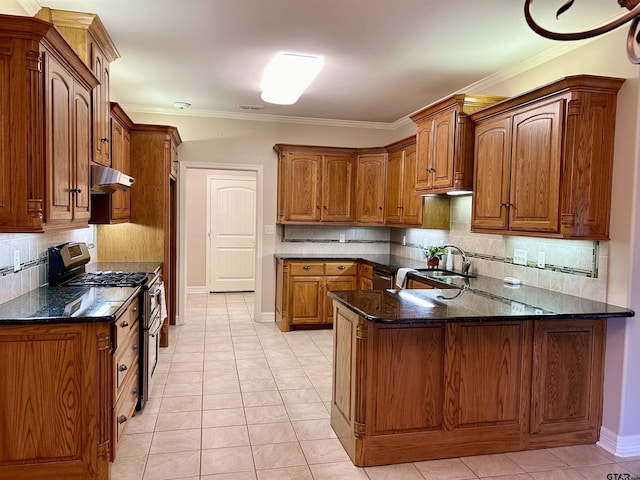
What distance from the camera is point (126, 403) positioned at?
9.02 feet

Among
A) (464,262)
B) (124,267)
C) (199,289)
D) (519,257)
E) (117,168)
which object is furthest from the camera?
(199,289)

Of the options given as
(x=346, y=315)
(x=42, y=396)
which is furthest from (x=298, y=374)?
(x=42, y=396)

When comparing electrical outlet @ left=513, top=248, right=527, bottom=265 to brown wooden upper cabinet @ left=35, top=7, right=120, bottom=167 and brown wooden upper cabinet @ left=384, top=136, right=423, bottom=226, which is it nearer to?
brown wooden upper cabinet @ left=384, top=136, right=423, bottom=226

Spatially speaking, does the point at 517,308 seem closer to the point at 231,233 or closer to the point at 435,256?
the point at 435,256

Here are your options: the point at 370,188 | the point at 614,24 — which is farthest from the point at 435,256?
the point at 614,24

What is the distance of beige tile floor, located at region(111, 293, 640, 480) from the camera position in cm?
248

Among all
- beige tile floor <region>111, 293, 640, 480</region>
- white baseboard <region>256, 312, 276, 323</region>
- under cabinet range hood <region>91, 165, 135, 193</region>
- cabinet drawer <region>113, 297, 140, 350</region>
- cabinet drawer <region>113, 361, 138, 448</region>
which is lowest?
beige tile floor <region>111, 293, 640, 480</region>

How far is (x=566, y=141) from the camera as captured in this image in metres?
2.75

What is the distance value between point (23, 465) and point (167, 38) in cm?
277

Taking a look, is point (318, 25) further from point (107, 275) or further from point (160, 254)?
point (160, 254)

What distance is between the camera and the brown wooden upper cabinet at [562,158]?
2713 millimetres

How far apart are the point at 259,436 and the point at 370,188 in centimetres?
351

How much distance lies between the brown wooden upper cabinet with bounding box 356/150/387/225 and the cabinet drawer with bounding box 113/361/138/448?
11.0 feet

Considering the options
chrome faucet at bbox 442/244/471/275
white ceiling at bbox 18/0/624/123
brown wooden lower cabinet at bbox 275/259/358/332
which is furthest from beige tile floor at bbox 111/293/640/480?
Answer: white ceiling at bbox 18/0/624/123
